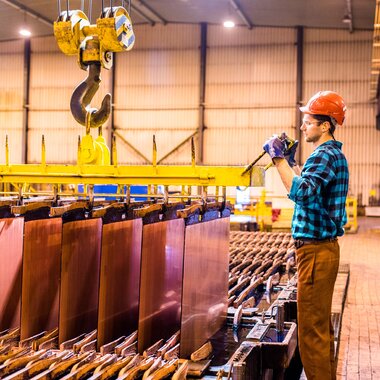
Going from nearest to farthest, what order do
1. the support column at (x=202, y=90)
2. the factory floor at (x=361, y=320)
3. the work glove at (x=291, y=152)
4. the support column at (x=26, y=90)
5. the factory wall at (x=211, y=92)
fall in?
the work glove at (x=291, y=152) < the factory floor at (x=361, y=320) < the factory wall at (x=211, y=92) < the support column at (x=202, y=90) < the support column at (x=26, y=90)

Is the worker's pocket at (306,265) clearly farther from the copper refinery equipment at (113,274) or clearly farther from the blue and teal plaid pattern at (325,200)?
the copper refinery equipment at (113,274)

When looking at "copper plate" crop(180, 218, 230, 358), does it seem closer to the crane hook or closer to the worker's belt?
the worker's belt

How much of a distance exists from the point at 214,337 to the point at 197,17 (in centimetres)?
1668

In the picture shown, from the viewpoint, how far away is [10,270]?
338 centimetres

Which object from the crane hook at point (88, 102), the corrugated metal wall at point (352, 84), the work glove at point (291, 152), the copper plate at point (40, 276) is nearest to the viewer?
the work glove at point (291, 152)

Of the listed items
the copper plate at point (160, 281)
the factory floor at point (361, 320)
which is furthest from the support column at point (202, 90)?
the copper plate at point (160, 281)

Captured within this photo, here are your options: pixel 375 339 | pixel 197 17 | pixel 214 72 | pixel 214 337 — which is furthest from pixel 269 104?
pixel 214 337

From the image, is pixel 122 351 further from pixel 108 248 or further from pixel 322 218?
pixel 322 218

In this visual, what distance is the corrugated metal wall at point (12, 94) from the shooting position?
21.2 m

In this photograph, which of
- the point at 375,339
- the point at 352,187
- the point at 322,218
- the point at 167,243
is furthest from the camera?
the point at 352,187

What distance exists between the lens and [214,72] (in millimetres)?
19641

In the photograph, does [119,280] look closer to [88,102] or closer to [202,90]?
[88,102]

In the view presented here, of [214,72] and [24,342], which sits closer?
[24,342]

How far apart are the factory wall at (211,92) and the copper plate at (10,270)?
635 inches
